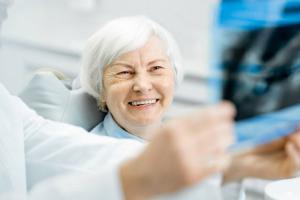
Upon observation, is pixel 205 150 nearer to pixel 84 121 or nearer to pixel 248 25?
pixel 248 25

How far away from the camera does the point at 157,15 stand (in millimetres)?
738

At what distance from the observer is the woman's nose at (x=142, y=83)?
23.5 inches

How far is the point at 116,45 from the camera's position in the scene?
0.62 m

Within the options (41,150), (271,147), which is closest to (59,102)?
(41,150)

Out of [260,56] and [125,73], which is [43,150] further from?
[260,56]

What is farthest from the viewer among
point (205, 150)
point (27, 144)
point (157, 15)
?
point (157, 15)

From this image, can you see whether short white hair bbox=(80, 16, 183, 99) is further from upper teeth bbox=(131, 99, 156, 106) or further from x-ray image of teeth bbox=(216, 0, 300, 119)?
x-ray image of teeth bbox=(216, 0, 300, 119)

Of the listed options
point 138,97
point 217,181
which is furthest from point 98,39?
point 217,181

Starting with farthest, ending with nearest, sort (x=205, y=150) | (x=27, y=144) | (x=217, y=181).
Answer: (x=27, y=144)
(x=217, y=181)
(x=205, y=150)

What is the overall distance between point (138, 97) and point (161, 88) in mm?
29

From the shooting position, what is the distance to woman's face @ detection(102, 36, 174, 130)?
1.98 ft

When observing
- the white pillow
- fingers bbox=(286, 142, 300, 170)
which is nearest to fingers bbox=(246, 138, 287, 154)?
fingers bbox=(286, 142, 300, 170)

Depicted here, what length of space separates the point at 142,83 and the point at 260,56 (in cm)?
20

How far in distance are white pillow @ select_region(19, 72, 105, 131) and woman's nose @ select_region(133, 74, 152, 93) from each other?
7cm
